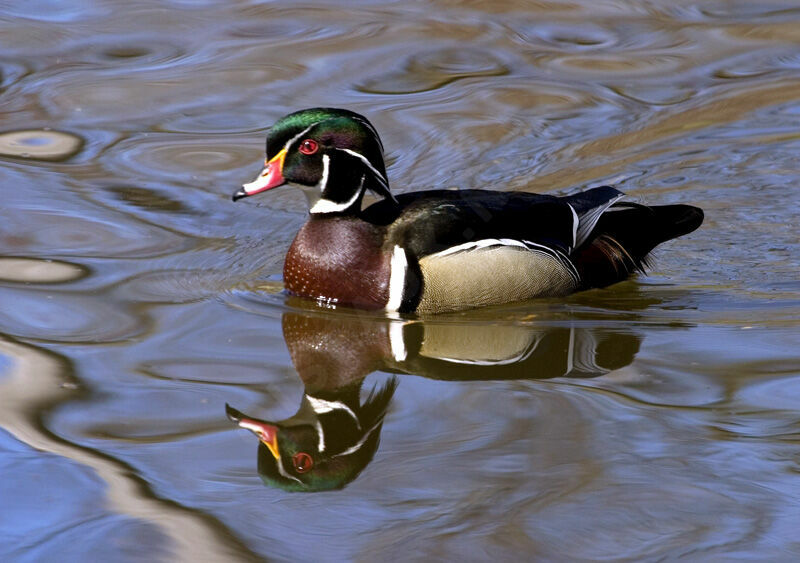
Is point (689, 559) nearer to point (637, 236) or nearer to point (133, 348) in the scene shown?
point (133, 348)

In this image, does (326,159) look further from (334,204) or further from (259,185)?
(259,185)

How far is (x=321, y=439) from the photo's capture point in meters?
5.02

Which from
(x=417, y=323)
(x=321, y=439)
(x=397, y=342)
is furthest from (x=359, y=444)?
(x=417, y=323)

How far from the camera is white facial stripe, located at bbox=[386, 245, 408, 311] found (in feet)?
21.1

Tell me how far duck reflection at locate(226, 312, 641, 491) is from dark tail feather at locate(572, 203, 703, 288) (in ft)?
3.20

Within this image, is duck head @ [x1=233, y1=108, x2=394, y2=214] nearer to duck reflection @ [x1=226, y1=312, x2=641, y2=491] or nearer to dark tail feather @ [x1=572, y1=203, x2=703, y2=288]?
duck reflection @ [x1=226, y1=312, x2=641, y2=491]

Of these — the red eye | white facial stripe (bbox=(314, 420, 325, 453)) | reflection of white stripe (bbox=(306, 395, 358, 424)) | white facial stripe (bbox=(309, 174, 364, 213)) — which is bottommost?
reflection of white stripe (bbox=(306, 395, 358, 424))

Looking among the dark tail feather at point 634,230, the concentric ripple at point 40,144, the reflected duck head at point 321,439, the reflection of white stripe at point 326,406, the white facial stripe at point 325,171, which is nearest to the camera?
the reflected duck head at point 321,439

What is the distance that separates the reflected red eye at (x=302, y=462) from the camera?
477cm

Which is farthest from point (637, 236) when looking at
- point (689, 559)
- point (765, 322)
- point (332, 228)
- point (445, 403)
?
point (689, 559)

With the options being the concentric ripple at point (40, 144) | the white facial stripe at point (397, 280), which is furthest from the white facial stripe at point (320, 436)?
the concentric ripple at point (40, 144)

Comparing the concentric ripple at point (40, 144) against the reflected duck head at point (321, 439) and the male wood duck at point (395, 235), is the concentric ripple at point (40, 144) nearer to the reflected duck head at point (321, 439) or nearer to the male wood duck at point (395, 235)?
the male wood duck at point (395, 235)

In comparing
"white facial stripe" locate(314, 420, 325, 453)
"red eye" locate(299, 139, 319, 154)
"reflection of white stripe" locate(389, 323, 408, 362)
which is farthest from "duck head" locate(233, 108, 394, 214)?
"white facial stripe" locate(314, 420, 325, 453)

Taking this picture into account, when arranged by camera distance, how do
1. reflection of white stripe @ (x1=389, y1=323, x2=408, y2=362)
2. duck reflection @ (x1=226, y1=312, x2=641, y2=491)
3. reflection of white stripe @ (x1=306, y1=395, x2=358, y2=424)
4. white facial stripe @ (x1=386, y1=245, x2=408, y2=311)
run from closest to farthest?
duck reflection @ (x1=226, y1=312, x2=641, y2=491)
reflection of white stripe @ (x1=306, y1=395, x2=358, y2=424)
reflection of white stripe @ (x1=389, y1=323, x2=408, y2=362)
white facial stripe @ (x1=386, y1=245, x2=408, y2=311)
